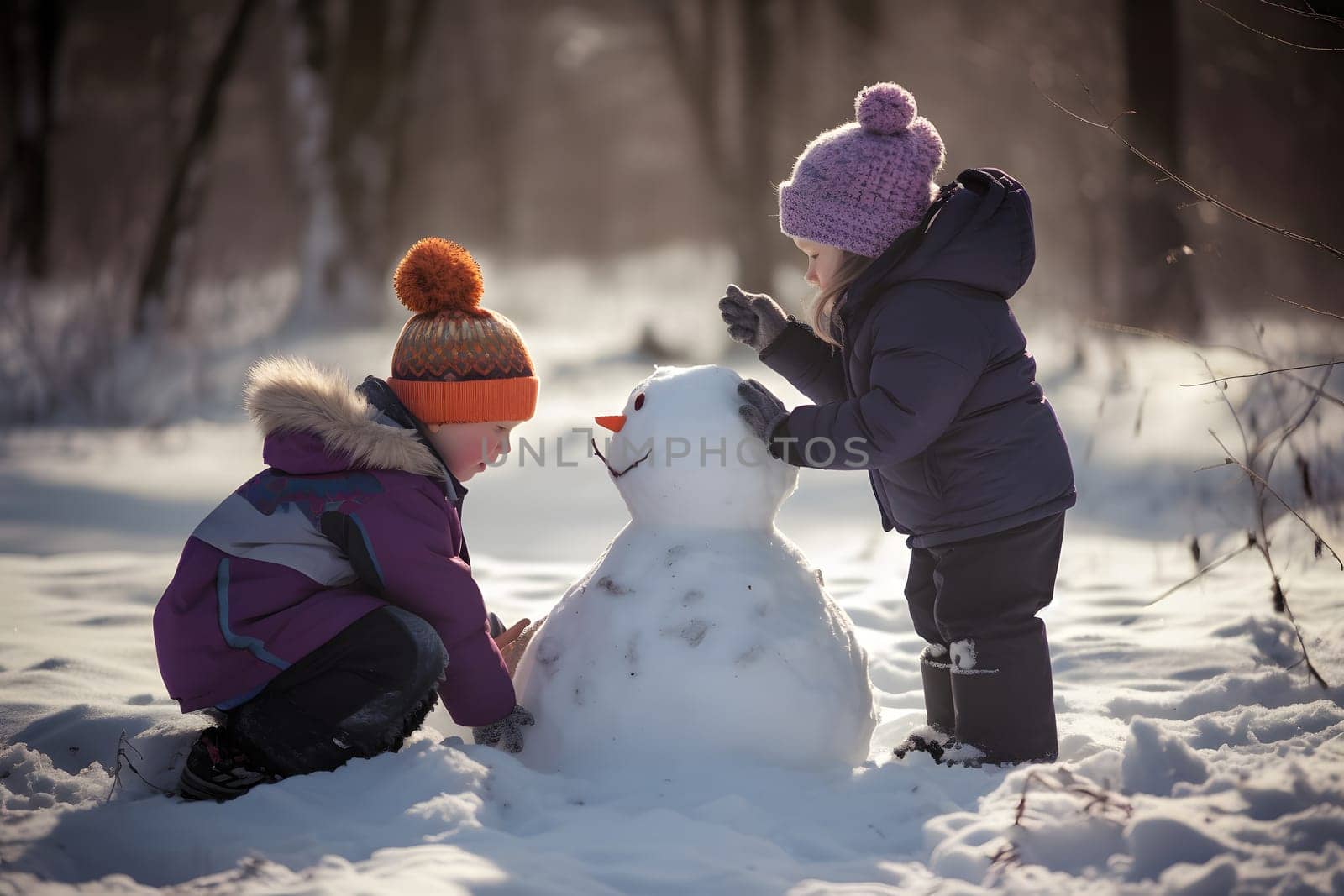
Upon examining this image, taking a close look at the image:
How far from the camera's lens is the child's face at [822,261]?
2.74m

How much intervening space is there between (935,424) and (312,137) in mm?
10115

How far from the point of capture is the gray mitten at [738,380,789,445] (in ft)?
8.35

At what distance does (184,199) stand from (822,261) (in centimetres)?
927

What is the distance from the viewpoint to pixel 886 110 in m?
2.65

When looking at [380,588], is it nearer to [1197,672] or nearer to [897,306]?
[897,306]

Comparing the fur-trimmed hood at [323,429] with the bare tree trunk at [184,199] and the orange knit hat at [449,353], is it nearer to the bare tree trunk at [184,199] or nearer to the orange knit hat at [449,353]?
the orange knit hat at [449,353]

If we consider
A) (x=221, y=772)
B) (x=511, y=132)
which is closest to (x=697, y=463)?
(x=221, y=772)

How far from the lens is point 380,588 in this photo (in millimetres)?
2445

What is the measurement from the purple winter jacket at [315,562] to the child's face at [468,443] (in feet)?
0.44

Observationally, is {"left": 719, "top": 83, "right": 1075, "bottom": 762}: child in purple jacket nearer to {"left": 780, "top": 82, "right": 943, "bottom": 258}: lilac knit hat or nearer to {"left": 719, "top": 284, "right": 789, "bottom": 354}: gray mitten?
{"left": 780, "top": 82, "right": 943, "bottom": 258}: lilac knit hat

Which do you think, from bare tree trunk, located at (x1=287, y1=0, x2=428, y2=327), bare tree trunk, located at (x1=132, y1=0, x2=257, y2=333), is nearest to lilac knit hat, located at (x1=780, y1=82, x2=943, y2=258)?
bare tree trunk, located at (x1=132, y1=0, x2=257, y2=333)

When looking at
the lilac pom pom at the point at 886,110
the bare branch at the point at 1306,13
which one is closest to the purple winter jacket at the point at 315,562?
the lilac pom pom at the point at 886,110

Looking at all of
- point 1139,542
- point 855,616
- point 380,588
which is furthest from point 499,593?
point 1139,542

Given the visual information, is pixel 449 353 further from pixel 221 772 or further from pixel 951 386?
pixel 951 386
